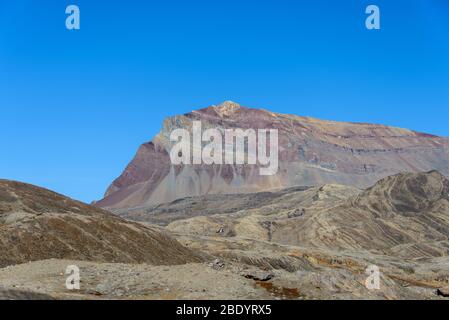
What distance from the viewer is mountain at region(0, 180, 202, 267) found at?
193 feet

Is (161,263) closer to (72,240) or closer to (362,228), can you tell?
(72,240)

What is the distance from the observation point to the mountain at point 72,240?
193ft

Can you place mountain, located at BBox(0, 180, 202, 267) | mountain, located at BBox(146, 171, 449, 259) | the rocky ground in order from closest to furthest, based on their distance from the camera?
1. the rocky ground
2. mountain, located at BBox(0, 180, 202, 267)
3. mountain, located at BBox(146, 171, 449, 259)

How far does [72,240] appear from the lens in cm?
6297

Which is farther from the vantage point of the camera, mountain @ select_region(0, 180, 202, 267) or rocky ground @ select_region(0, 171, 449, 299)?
mountain @ select_region(0, 180, 202, 267)

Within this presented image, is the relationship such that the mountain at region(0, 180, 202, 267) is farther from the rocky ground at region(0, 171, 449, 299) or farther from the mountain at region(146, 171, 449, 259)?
the mountain at region(146, 171, 449, 259)

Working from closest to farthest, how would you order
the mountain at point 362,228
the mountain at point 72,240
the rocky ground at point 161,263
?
the rocky ground at point 161,263, the mountain at point 72,240, the mountain at point 362,228

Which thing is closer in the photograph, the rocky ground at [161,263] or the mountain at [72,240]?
the rocky ground at [161,263]

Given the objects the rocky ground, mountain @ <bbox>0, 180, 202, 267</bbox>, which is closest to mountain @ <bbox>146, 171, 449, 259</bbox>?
the rocky ground

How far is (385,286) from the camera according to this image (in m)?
44.4

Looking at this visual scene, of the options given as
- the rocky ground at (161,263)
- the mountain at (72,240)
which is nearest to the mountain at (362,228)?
the rocky ground at (161,263)

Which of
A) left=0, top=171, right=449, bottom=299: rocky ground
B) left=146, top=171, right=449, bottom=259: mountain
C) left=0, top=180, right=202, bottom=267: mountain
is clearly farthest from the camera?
left=146, top=171, right=449, bottom=259: mountain

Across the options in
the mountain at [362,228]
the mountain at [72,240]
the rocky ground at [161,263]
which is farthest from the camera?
the mountain at [362,228]

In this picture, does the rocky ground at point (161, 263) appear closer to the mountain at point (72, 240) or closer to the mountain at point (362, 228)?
the mountain at point (72, 240)
